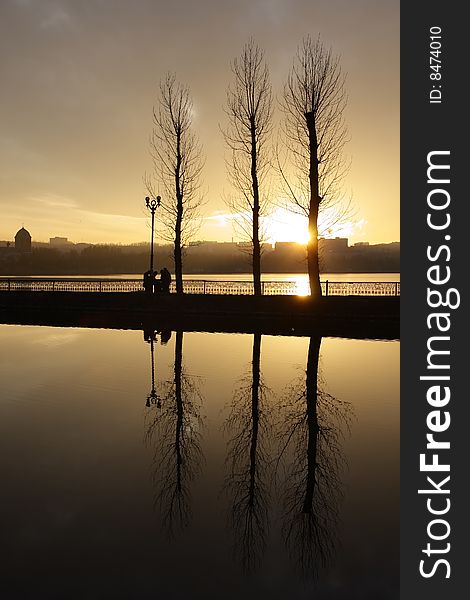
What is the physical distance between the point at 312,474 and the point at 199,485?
1.46 metres

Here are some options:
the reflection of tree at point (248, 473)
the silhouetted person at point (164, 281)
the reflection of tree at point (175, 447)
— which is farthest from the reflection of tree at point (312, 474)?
the silhouetted person at point (164, 281)

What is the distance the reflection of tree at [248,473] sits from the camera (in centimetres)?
544

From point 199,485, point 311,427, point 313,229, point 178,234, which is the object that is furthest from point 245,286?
point 199,485

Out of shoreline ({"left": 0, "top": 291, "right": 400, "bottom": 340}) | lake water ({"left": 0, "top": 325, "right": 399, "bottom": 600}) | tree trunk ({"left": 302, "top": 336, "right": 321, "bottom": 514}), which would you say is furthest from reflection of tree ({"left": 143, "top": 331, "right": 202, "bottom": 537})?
shoreline ({"left": 0, "top": 291, "right": 400, "bottom": 340})

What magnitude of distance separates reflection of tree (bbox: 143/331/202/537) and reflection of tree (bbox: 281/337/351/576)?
46.3 inches

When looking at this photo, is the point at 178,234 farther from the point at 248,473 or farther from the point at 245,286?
the point at 248,473

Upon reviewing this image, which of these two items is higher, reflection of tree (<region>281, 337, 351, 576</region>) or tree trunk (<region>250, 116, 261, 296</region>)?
tree trunk (<region>250, 116, 261, 296</region>)

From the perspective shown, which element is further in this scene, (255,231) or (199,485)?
(255,231)

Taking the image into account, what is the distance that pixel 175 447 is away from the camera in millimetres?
8344

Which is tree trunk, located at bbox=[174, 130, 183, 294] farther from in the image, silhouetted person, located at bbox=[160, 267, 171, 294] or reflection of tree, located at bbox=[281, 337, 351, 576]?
reflection of tree, located at bbox=[281, 337, 351, 576]

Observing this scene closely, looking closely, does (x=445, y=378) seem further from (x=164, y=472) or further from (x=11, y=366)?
(x=11, y=366)

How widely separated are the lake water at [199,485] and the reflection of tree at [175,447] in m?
0.03

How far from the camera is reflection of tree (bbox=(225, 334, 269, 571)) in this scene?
5.44 metres

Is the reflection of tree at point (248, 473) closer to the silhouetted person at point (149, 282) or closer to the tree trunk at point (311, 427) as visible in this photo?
the tree trunk at point (311, 427)
